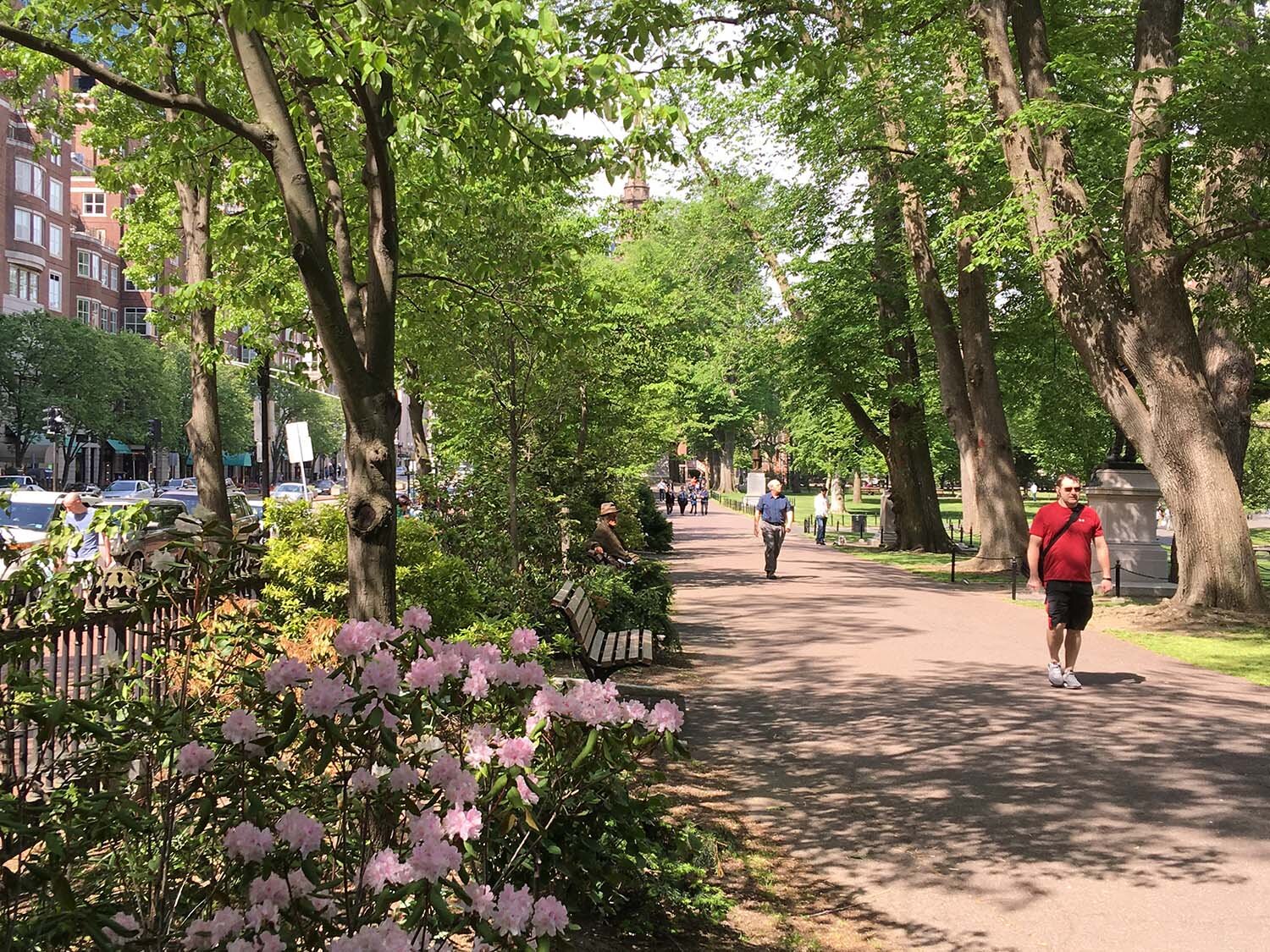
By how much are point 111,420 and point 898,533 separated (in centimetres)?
4455

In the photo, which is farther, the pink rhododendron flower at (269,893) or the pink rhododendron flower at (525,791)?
the pink rhododendron flower at (525,791)

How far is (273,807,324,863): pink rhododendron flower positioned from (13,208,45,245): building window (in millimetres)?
67722

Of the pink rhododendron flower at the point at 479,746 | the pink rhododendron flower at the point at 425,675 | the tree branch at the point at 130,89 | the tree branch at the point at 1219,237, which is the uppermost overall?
the tree branch at the point at 1219,237

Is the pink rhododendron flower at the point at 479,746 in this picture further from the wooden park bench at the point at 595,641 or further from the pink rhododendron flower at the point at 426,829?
the wooden park bench at the point at 595,641

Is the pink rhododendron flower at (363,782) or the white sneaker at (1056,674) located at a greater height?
the pink rhododendron flower at (363,782)

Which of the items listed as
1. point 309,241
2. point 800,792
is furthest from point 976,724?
point 309,241

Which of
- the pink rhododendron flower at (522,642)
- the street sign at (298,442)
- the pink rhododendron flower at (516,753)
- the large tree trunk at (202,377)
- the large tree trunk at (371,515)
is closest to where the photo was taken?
the pink rhododendron flower at (516,753)

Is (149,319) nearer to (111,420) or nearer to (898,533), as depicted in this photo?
(898,533)

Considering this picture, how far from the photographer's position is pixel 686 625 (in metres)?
15.5

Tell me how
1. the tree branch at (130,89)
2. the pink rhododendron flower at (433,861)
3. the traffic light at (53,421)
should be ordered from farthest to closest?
1. the traffic light at (53,421)
2. the tree branch at (130,89)
3. the pink rhododendron flower at (433,861)

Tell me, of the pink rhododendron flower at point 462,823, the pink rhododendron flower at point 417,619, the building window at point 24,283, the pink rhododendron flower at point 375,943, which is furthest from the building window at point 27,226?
the pink rhododendron flower at point 375,943

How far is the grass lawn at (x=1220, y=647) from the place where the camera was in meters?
12.3

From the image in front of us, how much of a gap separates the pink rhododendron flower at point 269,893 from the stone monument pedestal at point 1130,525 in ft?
64.7

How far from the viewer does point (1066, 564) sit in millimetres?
10617
